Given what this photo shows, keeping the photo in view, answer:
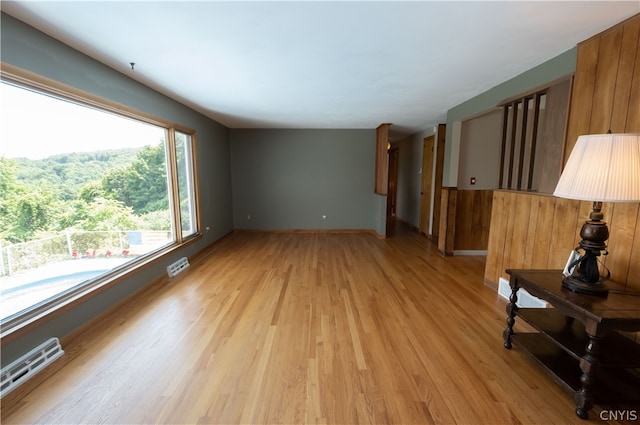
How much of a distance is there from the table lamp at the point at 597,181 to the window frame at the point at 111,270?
349 cm

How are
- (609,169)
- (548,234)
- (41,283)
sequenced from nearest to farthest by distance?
(609,169) < (41,283) < (548,234)

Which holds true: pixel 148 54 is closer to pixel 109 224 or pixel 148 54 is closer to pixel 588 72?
pixel 109 224

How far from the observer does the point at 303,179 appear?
6102 mm

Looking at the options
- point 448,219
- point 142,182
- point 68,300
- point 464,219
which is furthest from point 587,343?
point 142,182

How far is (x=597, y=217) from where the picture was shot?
157 cm

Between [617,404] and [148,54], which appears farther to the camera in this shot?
[148,54]

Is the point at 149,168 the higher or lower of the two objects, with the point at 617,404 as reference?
higher

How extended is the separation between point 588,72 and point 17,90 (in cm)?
410

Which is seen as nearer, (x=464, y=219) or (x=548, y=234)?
(x=548, y=234)

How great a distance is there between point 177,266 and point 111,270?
3.25ft

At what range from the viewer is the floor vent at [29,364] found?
1.62 meters

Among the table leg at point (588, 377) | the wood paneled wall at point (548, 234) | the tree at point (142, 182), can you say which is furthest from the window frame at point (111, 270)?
the wood paneled wall at point (548, 234)

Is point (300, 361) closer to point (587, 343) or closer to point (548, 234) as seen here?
point (587, 343)

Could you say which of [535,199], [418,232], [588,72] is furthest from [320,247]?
[588,72]
